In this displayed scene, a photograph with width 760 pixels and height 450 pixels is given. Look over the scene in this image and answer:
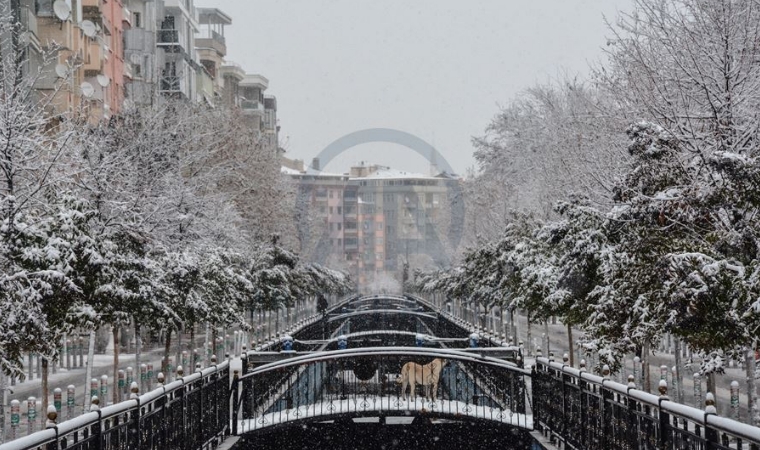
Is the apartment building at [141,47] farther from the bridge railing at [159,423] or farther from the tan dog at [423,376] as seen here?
the bridge railing at [159,423]

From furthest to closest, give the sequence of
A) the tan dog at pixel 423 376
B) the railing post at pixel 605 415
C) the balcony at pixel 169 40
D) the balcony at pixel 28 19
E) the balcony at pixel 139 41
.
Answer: the balcony at pixel 169 40
the balcony at pixel 139 41
the balcony at pixel 28 19
the tan dog at pixel 423 376
the railing post at pixel 605 415

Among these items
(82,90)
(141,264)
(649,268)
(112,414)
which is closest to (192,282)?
(141,264)

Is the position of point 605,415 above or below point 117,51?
below

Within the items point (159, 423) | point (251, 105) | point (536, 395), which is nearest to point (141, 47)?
point (251, 105)

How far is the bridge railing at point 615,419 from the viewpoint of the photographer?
26.0 ft

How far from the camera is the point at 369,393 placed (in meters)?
18.1

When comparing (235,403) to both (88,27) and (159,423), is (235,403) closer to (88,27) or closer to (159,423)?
(159,423)

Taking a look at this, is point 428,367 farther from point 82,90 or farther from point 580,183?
point 82,90

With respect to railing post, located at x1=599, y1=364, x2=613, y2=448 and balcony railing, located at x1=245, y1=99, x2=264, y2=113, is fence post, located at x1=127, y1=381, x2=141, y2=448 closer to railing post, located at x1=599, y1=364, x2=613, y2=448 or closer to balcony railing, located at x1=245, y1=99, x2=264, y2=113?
railing post, located at x1=599, y1=364, x2=613, y2=448

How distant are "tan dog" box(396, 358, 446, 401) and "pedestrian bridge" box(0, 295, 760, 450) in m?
0.06

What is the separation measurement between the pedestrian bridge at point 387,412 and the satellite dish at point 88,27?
1320 inches

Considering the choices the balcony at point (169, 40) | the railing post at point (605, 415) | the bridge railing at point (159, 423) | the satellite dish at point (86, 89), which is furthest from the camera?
the balcony at point (169, 40)

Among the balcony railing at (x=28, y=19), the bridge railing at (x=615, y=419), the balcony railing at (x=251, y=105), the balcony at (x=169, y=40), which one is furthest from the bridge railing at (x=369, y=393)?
the balcony railing at (x=251, y=105)

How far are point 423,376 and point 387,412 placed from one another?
0.81 m
